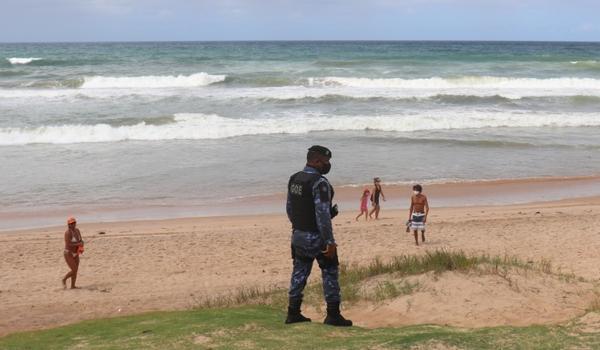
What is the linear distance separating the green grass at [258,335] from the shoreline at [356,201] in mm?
8649

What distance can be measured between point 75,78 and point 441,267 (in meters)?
43.8

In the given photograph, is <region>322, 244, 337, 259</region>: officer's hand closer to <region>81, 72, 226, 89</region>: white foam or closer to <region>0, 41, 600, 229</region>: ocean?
<region>0, 41, 600, 229</region>: ocean

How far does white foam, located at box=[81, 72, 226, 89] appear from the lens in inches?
1864

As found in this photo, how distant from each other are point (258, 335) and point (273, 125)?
76.0ft

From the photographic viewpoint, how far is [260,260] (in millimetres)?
12453

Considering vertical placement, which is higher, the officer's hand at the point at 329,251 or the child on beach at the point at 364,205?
the officer's hand at the point at 329,251

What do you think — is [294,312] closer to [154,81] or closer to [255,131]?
[255,131]

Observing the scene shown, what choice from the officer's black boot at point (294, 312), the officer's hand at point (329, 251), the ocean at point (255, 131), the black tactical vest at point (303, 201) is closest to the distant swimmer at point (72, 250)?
the ocean at point (255, 131)

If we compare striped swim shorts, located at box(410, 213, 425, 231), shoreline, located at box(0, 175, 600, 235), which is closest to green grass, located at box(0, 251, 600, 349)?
striped swim shorts, located at box(410, 213, 425, 231)

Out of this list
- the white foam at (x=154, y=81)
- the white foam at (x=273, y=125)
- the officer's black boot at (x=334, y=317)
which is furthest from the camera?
the white foam at (x=154, y=81)

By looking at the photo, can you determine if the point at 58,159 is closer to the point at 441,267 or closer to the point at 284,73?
the point at 441,267

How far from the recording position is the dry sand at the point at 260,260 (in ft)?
25.0

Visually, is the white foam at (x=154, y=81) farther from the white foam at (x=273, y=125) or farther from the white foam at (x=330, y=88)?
the white foam at (x=273, y=125)

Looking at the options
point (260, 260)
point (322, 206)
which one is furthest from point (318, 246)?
point (260, 260)
